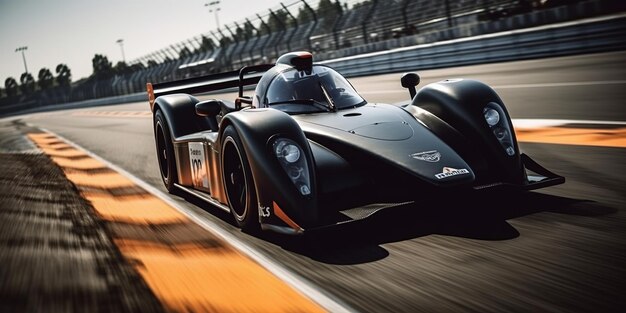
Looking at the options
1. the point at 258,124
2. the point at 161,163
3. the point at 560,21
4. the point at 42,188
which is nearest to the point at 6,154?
the point at 42,188

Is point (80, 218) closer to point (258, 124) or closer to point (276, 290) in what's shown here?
point (258, 124)

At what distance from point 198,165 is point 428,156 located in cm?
226

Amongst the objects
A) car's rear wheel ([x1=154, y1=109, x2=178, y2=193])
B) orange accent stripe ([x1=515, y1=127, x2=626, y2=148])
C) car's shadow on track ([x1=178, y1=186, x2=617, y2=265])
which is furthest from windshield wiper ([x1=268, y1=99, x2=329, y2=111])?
orange accent stripe ([x1=515, y1=127, x2=626, y2=148])

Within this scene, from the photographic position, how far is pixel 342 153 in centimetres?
445

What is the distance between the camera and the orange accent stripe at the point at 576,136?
6.14 meters

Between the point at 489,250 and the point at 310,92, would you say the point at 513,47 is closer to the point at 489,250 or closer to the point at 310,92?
the point at 310,92

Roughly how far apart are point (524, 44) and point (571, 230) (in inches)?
465

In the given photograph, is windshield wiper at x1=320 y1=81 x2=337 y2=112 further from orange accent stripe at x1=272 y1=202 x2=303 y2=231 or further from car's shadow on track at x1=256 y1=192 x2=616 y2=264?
orange accent stripe at x1=272 y1=202 x2=303 y2=231

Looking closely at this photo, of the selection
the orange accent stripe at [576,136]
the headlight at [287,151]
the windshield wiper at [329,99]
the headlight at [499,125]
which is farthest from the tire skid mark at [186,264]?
the orange accent stripe at [576,136]

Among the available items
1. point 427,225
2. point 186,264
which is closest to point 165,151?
point 186,264

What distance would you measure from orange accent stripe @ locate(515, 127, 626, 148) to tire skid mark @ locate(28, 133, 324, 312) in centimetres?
367

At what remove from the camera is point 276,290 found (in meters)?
3.29

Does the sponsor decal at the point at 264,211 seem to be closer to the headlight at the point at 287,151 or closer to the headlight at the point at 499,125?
the headlight at the point at 287,151

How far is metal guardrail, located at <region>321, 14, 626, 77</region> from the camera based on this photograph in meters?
12.7
